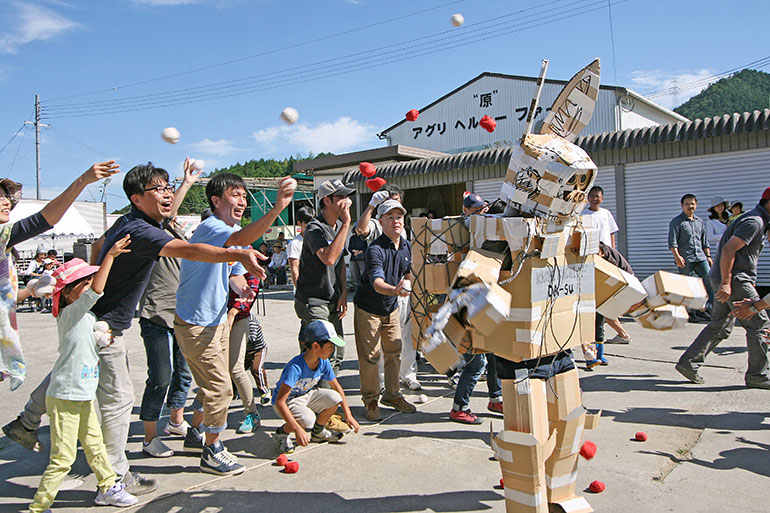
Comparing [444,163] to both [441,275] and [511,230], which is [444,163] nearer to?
[441,275]

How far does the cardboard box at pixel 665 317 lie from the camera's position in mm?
3301

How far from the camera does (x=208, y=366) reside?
3.79 meters

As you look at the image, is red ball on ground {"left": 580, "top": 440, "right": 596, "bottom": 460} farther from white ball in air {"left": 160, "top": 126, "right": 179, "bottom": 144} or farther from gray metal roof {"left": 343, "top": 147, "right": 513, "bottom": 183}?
gray metal roof {"left": 343, "top": 147, "right": 513, "bottom": 183}


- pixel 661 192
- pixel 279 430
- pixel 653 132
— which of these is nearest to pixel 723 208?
pixel 661 192

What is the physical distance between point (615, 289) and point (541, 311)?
636 millimetres

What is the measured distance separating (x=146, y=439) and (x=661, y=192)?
35.1ft

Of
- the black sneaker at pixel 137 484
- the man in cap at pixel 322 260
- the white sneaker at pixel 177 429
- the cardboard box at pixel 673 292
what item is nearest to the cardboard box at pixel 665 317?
the cardboard box at pixel 673 292

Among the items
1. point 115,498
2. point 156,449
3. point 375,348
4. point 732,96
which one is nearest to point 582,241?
point 375,348

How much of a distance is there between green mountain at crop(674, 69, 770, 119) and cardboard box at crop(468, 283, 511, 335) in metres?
74.9

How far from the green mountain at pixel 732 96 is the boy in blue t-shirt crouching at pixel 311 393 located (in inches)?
2916

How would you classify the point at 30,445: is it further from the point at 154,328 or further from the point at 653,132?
the point at 653,132

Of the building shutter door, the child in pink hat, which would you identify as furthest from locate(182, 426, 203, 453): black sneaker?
the building shutter door

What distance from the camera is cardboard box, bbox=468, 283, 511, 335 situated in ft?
8.30

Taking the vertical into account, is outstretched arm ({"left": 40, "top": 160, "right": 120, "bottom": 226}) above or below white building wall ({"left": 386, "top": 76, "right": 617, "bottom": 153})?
below
